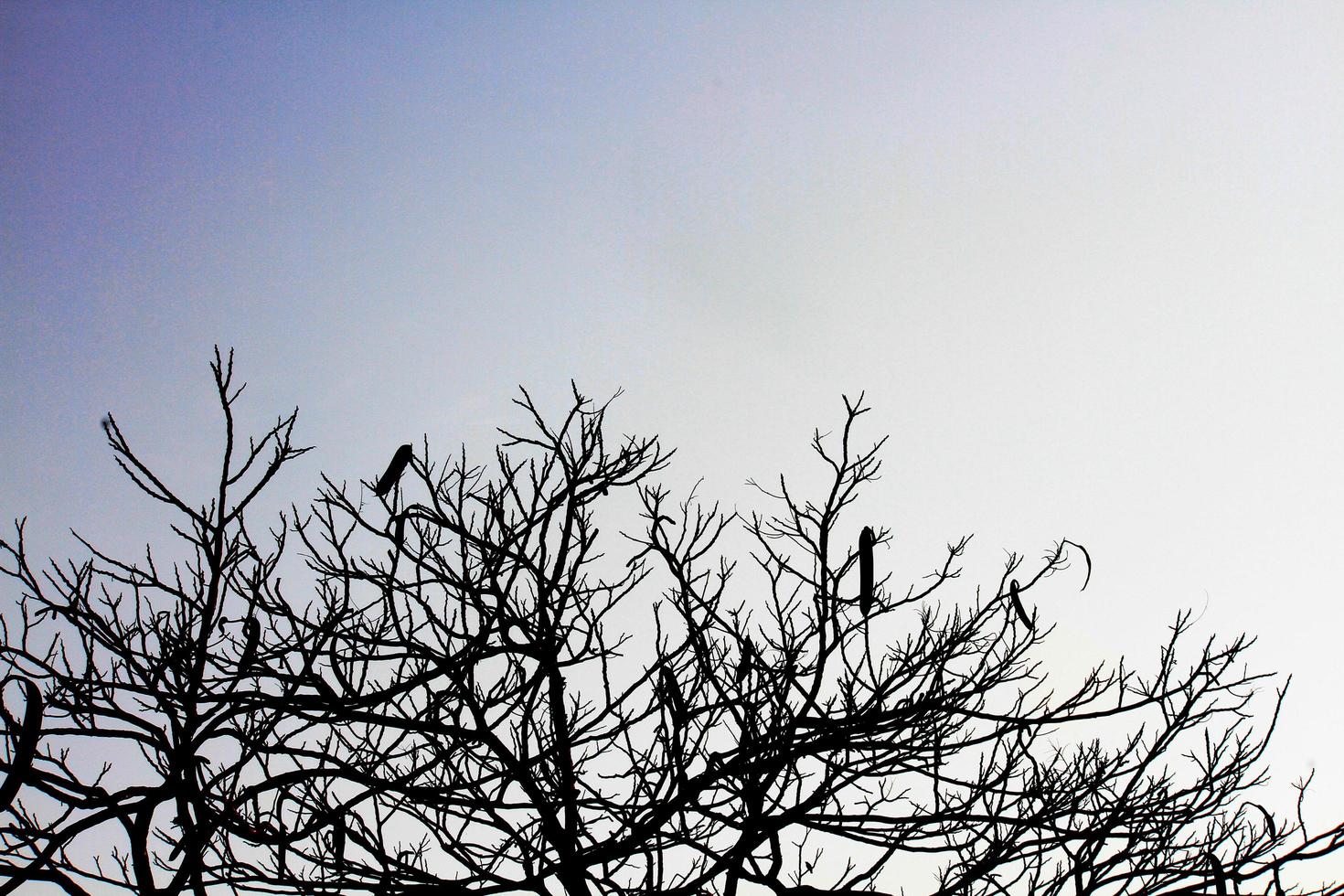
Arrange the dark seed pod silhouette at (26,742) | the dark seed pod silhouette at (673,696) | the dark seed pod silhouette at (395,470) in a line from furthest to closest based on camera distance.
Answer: the dark seed pod silhouette at (673,696) < the dark seed pod silhouette at (395,470) < the dark seed pod silhouette at (26,742)

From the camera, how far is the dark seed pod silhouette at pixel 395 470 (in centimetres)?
254

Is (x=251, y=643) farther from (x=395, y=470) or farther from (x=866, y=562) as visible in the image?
(x=866, y=562)

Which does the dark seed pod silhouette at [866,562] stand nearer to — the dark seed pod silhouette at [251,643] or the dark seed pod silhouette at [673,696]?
the dark seed pod silhouette at [673,696]

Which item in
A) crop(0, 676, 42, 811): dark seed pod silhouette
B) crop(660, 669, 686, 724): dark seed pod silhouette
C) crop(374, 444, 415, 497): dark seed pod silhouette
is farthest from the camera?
crop(660, 669, 686, 724): dark seed pod silhouette

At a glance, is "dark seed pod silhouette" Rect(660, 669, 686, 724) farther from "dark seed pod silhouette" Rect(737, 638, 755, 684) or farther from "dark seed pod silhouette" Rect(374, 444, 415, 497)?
"dark seed pod silhouette" Rect(374, 444, 415, 497)

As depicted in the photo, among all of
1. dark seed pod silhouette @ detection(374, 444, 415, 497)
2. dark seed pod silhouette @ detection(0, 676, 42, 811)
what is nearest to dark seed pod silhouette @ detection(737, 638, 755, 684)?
dark seed pod silhouette @ detection(374, 444, 415, 497)

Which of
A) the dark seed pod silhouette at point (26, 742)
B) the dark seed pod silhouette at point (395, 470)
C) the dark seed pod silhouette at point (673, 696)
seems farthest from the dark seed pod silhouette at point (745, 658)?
the dark seed pod silhouette at point (26, 742)

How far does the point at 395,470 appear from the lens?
259 centimetres

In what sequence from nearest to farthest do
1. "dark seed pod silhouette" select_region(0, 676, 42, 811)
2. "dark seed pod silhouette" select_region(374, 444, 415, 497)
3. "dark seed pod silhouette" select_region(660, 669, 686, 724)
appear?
"dark seed pod silhouette" select_region(0, 676, 42, 811), "dark seed pod silhouette" select_region(374, 444, 415, 497), "dark seed pod silhouette" select_region(660, 669, 686, 724)

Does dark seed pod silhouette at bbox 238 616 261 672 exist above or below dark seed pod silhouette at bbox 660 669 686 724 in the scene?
above

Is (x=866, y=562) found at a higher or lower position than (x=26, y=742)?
higher

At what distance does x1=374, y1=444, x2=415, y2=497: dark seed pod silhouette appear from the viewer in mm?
2545

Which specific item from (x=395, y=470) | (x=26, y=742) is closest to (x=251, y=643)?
(x=395, y=470)

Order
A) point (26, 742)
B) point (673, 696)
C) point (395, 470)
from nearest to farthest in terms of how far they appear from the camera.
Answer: point (26, 742) < point (395, 470) < point (673, 696)
